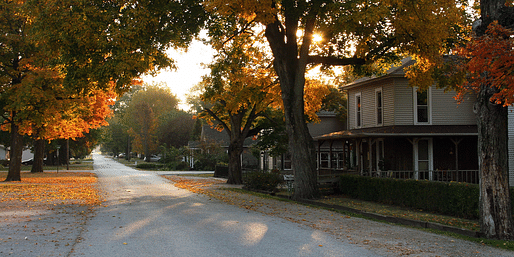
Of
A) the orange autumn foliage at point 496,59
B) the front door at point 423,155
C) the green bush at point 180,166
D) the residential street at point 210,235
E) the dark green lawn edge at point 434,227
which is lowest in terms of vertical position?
the green bush at point 180,166

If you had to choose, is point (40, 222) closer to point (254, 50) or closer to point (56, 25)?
point (56, 25)

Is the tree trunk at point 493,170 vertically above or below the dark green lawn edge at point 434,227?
above

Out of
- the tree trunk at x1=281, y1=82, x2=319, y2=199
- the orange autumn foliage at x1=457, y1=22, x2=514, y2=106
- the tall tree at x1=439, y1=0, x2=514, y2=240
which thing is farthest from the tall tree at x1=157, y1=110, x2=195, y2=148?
the orange autumn foliage at x1=457, y1=22, x2=514, y2=106

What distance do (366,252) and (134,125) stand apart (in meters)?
75.8

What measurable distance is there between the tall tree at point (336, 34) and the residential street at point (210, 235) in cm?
492

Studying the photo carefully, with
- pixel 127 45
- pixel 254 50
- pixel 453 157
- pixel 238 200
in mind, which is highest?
pixel 254 50

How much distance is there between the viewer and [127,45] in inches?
630

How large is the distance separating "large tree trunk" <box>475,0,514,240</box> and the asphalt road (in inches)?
135

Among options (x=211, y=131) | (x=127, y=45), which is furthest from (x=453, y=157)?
(x=211, y=131)

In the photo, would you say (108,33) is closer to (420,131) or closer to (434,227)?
(434,227)

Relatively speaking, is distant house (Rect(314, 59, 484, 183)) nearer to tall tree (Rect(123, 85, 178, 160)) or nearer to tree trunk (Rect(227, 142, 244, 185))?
tree trunk (Rect(227, 142, 244, 185))

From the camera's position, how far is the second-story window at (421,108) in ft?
77.6

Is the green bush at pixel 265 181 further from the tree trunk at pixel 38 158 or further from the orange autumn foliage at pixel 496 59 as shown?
the tree trunk at pixel 38 158

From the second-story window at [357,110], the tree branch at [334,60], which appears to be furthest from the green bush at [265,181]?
the second-story window at [357,110]
